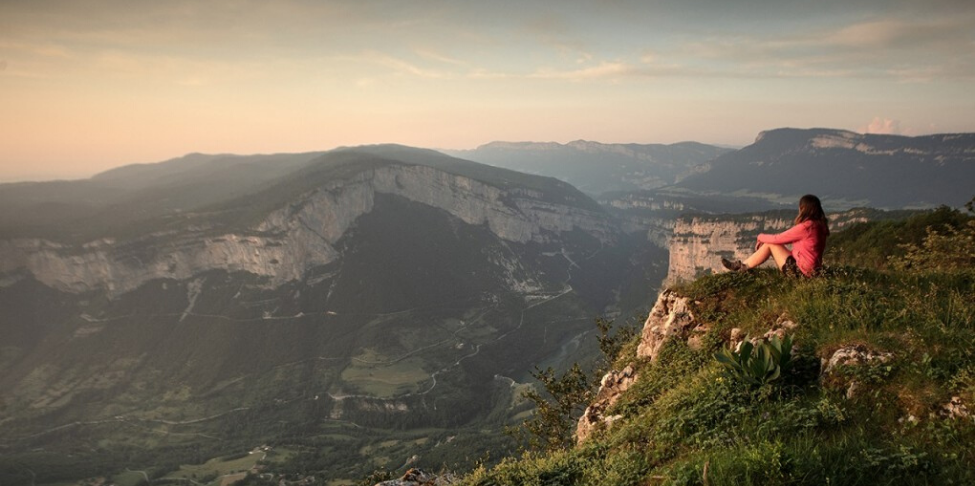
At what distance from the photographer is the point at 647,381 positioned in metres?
13.0

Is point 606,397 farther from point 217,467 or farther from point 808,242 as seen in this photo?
point 217,467

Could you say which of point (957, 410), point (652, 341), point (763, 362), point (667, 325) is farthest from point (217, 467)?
point (957, 410)

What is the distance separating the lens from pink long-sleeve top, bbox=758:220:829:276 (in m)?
12.4

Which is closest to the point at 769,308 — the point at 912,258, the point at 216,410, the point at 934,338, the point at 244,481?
the point at 934,338

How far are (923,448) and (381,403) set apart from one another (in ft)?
602

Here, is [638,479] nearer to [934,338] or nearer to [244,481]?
[934,338]

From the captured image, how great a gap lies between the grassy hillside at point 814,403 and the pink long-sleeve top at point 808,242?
551 mm

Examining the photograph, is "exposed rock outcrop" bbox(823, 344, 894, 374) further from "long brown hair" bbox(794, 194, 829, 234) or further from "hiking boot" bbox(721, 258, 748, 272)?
"hiking boot" bbox(721, 258, 748, 272)

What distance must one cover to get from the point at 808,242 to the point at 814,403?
647 centimetres

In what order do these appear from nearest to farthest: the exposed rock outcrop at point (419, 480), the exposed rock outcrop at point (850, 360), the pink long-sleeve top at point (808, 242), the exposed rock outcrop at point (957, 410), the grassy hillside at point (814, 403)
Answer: the grassy hillside at point (814, 403)
the exposed rock outcrop at point (957, 410)
the exposed rock outcrop at point (850, 360)
the pink long-sleeve top at point (808, 242)
the exposed rock outcrop at point (419, 480)

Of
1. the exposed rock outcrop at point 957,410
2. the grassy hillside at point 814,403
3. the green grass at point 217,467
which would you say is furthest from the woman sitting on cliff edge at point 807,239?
the green grass at point 217,467

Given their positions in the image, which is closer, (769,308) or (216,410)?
(769,308)

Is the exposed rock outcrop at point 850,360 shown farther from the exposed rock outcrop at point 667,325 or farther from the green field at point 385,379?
the green field at point 385,379

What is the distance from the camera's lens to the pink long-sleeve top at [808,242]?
12.4 m
